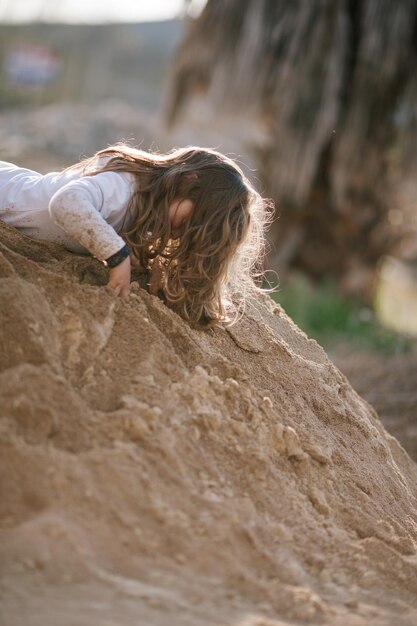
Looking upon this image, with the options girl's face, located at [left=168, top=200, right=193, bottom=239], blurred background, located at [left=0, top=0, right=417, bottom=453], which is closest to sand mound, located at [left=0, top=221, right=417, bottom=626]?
girl's face, located at [left=168, top=200, right=193, bottom=239]

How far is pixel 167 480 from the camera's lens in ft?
7.16

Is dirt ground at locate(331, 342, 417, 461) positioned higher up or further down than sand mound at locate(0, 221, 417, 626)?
further down

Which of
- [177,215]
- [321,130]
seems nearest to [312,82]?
[321,130]

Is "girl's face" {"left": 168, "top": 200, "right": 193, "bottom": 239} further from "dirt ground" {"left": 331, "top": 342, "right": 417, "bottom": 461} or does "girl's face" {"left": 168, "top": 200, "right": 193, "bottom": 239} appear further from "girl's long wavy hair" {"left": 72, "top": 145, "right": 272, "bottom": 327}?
"dirt ground" {"left": 331, "top": 342, "right": 417, "bottom": 461}

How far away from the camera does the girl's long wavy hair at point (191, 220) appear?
2830mm

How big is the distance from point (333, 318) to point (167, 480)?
6435mm

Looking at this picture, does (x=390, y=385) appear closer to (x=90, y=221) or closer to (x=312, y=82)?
(x=90, y=221)

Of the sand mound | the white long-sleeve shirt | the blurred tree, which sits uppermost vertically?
the blurred tree

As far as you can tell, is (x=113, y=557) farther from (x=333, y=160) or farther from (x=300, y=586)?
(x=333, y=160)

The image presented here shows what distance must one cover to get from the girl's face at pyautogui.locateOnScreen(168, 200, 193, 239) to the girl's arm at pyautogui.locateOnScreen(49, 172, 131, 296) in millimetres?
228

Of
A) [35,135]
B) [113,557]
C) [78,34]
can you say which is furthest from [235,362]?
[78,34]

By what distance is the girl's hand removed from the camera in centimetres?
268

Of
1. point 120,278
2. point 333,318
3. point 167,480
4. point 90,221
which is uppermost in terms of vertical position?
point 90,221

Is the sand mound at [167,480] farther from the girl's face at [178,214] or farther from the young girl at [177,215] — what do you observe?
the girl's face at [178,214]
